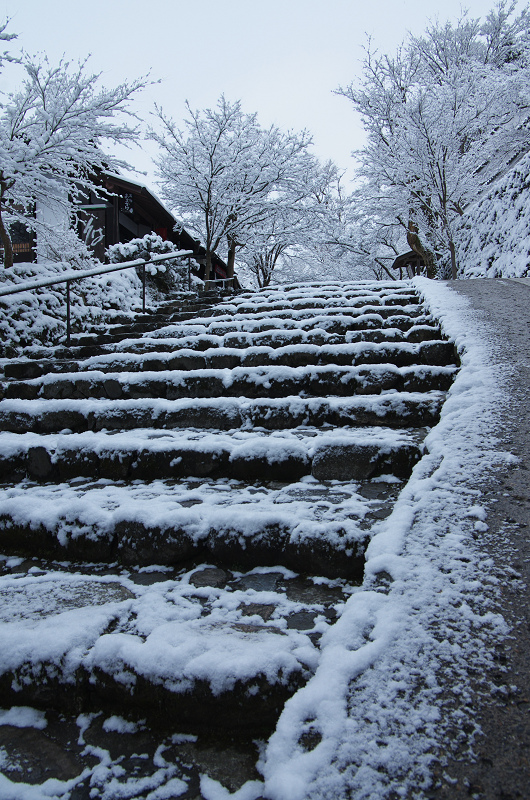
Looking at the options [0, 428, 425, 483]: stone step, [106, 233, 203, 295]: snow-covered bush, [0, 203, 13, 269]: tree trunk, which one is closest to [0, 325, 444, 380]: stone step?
[0, 428, 425, 483]: stone step

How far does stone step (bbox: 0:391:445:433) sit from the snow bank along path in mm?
12

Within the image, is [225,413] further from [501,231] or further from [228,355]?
[501,231]

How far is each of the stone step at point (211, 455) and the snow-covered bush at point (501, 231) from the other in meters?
7.09

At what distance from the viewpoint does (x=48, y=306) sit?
529 cm

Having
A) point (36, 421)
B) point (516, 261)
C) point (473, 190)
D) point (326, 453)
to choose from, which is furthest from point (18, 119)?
point (473, 190)

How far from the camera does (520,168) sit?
28.5ft

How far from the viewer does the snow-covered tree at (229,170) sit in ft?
38.0

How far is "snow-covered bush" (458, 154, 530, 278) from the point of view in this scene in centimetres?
812

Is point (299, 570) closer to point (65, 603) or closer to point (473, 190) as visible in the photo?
point (65, 603)

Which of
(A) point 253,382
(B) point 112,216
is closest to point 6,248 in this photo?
(A) point 253,382

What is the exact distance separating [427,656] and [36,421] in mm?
2660

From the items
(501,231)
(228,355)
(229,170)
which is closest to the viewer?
(228,355)

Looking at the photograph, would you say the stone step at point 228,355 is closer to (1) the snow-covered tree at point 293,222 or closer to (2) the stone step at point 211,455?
(2) the stone step at point 211,455

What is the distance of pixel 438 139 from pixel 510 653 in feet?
37.1
